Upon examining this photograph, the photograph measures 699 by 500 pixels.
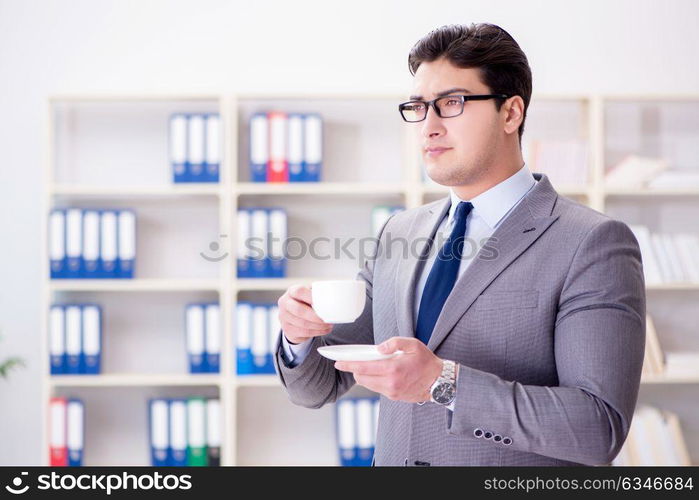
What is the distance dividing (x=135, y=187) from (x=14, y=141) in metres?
0.75

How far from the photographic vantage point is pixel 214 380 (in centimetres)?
323

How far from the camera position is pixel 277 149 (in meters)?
3.25

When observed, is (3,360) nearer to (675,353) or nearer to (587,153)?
(587,153)

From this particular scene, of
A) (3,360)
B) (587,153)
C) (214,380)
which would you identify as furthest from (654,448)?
(3,360)

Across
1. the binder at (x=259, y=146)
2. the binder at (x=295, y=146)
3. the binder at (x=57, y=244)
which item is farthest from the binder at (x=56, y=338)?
the binder at (x=295, y=146)

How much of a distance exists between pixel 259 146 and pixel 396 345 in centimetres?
226

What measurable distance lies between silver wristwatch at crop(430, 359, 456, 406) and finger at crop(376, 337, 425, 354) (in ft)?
0.24

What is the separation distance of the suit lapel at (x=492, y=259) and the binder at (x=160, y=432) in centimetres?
210

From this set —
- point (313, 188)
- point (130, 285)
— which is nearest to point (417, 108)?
point (313, 188)

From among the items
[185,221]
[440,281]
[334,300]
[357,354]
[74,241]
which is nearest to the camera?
[357,354]

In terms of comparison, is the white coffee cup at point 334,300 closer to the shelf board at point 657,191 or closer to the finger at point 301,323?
the finger at point 301,323

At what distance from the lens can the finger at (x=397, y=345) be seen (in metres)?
1.12

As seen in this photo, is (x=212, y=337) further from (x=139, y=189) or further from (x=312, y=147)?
(x=312, y=147)

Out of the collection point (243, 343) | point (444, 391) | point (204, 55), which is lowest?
point (243, 343)
